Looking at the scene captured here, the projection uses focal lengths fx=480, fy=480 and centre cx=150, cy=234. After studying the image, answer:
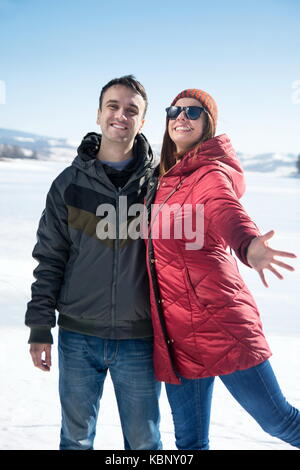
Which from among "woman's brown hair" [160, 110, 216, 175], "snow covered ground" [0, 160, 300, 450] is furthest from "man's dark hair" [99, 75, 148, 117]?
"snow covered ground" [0, 160, 300, 450]

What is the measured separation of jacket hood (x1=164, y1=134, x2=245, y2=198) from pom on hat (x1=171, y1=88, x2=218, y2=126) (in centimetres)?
19

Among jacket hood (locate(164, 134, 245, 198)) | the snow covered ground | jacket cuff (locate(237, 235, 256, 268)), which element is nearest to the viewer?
jacket cuff (locate(237, 235, 256, 268))

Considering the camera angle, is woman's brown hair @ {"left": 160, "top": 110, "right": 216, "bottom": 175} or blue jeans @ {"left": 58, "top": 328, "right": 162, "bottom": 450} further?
woman's brown hair @ {"left": 160, "top": 110, "right": 216, "bottom": 175}

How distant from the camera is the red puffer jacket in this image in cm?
173

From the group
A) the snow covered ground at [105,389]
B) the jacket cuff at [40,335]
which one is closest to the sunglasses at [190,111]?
the jacket cuff at [40,335]

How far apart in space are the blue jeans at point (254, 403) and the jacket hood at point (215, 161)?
27.0 inches

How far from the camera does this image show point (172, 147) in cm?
208

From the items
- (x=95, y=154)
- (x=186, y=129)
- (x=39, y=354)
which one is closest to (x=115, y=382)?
(x=39, y=354)

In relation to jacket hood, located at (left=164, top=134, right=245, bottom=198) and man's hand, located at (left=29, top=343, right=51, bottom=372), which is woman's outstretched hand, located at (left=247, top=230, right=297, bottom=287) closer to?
jacket hood, located at (left=164, top=134, right=245, bottom=198)

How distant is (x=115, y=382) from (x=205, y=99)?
121 cm

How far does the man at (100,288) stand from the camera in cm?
188

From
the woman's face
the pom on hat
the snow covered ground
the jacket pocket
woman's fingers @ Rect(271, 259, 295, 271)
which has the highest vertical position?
the pom on hat

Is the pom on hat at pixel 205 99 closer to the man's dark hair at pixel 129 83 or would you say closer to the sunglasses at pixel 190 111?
the sunglasses at pixel 190 111

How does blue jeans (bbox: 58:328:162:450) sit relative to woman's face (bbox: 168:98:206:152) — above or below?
below
